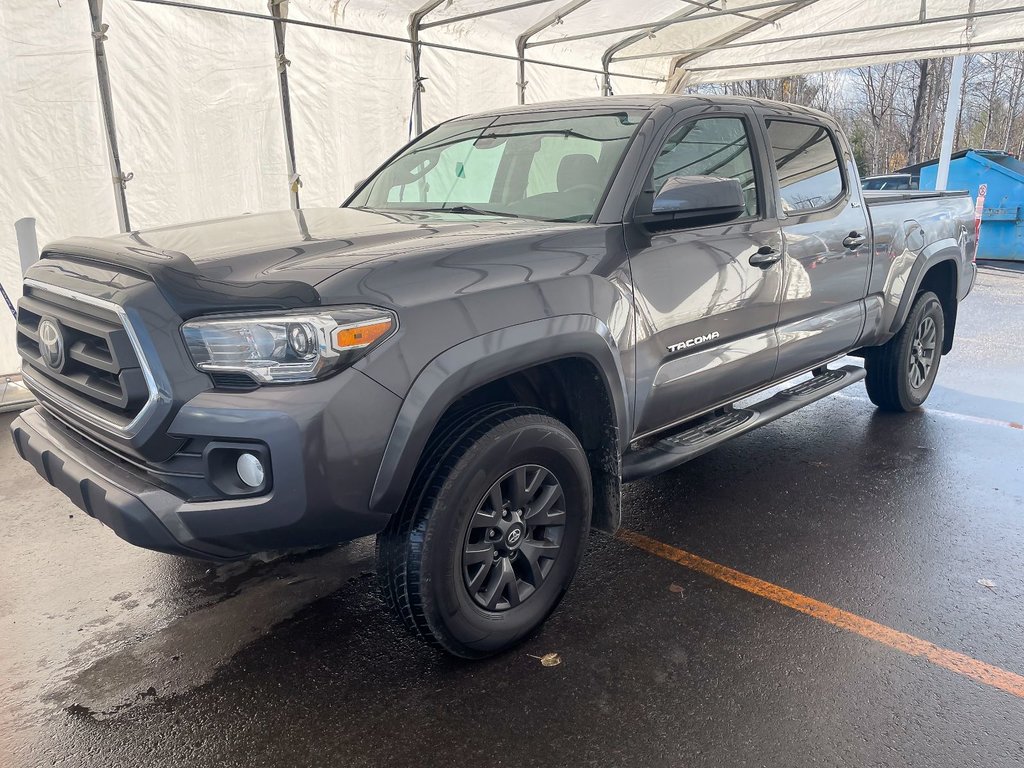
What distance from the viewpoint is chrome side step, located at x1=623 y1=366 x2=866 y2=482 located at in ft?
10.5

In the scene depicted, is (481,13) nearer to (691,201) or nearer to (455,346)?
(691,201)

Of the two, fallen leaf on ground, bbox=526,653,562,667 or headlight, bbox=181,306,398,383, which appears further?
fallen leaf on ground, bbox=526,653,562,667

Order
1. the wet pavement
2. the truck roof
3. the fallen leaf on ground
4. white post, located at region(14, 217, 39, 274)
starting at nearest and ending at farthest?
1. the wet pavement
2. the fallen leaf on ground
3. the truck roof
4. white post, located at region(14, 217, 39, 274)

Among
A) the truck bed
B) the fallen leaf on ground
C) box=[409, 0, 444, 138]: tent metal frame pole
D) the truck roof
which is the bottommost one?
the fallen leaf on ground

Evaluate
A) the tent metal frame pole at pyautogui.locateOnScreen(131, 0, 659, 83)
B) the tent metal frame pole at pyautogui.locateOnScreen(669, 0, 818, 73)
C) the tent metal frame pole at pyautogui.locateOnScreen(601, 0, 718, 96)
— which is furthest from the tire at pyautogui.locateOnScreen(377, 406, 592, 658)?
the tent metal frame pole at pyautogui.locateOnScreen(669, 0, 818, 73)

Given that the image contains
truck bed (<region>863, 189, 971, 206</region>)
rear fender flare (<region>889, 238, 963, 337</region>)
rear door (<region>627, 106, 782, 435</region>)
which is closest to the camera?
rear door (<region>627, 106, 782, 435</region>)

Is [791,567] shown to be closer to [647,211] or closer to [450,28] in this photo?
[647,211]

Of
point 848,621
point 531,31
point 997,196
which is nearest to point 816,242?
point 848,621

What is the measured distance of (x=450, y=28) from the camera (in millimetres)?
9273

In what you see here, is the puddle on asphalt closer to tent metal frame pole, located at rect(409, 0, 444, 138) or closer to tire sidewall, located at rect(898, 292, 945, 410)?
tire sidewall, located at rect(898, 292, 945, 410)

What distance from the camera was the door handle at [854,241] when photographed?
427 centimetres

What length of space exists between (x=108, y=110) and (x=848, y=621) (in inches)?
260

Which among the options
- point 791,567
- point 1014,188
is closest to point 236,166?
point 791,567

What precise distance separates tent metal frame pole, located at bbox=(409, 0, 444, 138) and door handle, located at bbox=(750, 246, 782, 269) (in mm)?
5974
